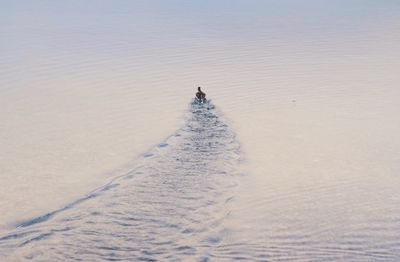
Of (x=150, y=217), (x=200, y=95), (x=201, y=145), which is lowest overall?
(x=150, y=217)

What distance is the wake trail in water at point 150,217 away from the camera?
798cm

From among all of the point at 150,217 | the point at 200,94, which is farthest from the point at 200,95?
the point at 150,217

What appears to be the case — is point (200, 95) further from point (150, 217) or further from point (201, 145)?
point (150, 217)

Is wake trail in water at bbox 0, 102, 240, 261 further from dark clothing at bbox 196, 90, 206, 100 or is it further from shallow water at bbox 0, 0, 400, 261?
dark clothing at bbox 196, 90, 206, 100

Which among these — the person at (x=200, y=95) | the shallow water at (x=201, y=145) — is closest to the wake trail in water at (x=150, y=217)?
the shallow water at (x=201, y=145)

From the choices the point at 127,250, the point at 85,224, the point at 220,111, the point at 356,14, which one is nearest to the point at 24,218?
the point at 85,224

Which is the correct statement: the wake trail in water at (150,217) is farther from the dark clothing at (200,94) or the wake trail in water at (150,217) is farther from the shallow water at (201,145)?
the dark clothing at (200,94)

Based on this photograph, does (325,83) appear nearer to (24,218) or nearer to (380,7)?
(24,218)

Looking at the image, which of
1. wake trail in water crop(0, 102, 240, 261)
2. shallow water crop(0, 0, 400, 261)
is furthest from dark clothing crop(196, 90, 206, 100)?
wake trail in water crop(0, 102, 240, 261)

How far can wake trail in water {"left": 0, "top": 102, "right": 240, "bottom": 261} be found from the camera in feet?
26.2

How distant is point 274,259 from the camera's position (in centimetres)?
779

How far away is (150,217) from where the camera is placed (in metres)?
8.77

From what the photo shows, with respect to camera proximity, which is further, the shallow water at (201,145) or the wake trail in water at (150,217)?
the shallow water at (201,145)

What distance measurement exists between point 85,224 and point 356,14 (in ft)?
66.9
